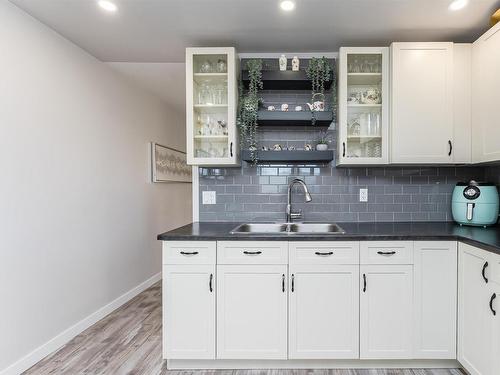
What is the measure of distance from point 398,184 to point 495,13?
1.33m

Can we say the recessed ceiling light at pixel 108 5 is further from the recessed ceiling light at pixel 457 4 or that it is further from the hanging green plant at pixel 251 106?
the recessed ceiling light at pixel 457 4

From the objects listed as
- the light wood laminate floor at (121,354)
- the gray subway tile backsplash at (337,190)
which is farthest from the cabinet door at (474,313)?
the gray subway tile backsplash at (337,190)

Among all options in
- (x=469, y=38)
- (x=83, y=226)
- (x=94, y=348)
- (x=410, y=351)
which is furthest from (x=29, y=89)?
(x=469, y=38)

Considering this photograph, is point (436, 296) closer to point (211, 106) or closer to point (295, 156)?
point (295, 156)

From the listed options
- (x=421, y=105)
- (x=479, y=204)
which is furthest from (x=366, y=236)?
(x=421, y=105)

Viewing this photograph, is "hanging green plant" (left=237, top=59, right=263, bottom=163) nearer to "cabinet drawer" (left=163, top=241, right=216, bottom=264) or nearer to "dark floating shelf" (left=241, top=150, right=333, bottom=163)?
"dark floating shelf" (left=241, top=150, right=333, bottom=163)

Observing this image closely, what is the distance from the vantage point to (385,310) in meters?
2.00

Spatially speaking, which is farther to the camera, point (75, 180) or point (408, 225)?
point (75, 180)

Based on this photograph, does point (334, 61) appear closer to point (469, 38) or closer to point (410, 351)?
point (469, 38)

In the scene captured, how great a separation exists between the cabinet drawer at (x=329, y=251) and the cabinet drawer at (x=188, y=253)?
55 cm

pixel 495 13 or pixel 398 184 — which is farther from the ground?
pixel 495 13

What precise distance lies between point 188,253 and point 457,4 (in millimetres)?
2352

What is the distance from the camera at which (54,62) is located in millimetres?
2383

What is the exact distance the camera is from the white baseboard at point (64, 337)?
79.7 inches
